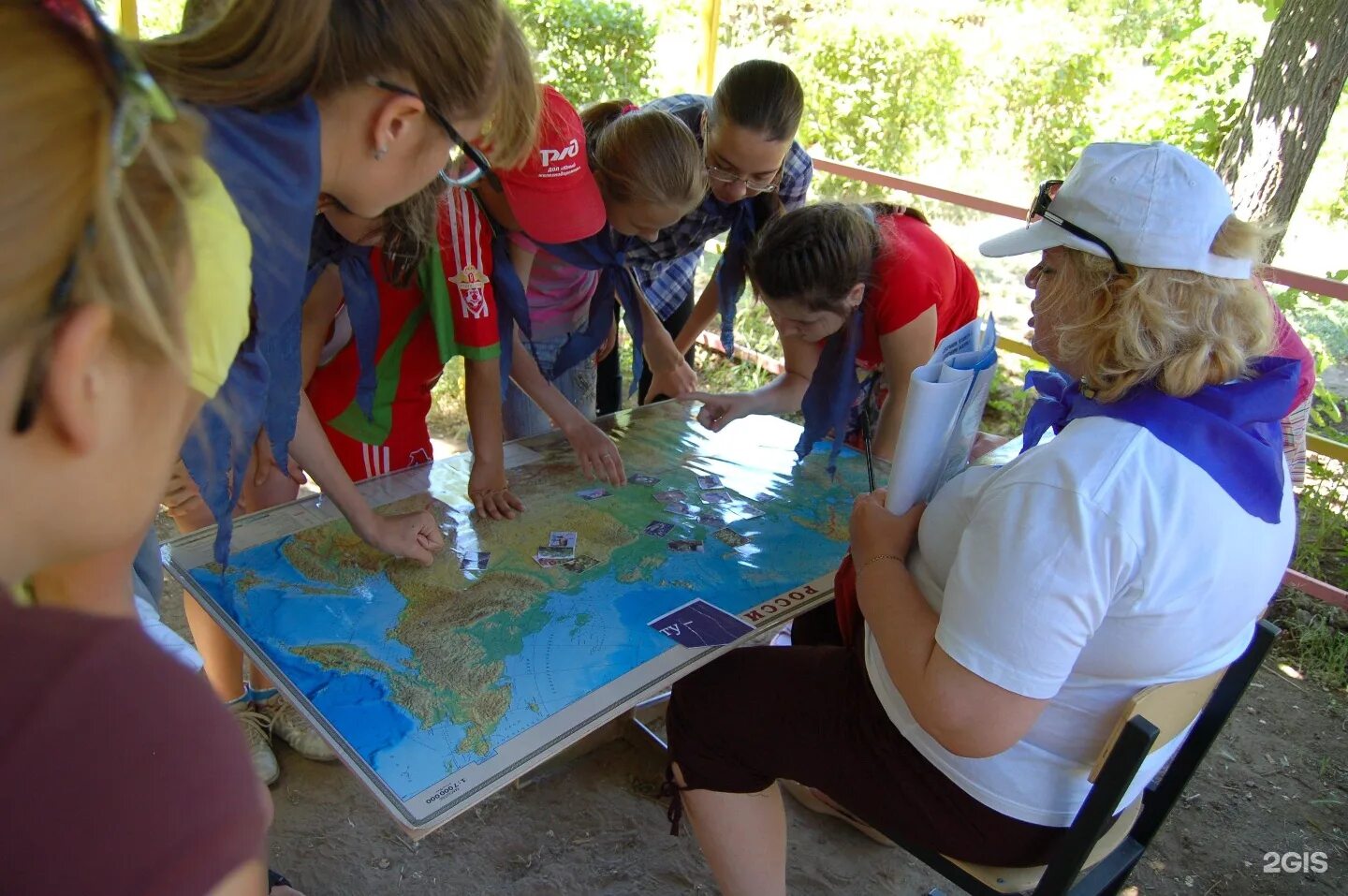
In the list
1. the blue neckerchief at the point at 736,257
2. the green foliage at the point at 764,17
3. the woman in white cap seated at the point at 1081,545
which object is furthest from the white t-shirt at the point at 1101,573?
the green foliage at the point at 764,17

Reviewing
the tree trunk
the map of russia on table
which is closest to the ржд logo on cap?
the map of russia on table

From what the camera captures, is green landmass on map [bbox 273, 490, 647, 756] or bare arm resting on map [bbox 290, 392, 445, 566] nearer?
green landmass on map [bbox 273, 490, 647, 756]

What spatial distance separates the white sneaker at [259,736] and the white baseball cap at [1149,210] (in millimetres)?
2129

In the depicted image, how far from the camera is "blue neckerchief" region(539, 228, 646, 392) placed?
7.87ft

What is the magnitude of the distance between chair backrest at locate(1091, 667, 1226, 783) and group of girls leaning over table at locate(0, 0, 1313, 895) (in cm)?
3

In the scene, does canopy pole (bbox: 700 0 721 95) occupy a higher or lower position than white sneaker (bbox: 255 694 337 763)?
higher

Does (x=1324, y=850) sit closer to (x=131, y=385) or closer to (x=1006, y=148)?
(x=131, y=385)

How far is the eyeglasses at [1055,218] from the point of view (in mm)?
1389

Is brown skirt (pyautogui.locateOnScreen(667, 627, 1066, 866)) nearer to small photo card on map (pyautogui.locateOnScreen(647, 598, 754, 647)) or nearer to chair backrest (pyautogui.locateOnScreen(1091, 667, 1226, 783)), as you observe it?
small photo card on map (pyautogui.locateOnScreen(647, 598, 754, 647))

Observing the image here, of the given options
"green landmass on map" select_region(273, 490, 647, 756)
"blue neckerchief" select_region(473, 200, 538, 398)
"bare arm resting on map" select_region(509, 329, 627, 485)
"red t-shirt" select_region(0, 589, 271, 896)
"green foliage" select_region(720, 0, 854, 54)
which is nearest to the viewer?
"red t-shirt" select_region(0, 589, 271, 896)

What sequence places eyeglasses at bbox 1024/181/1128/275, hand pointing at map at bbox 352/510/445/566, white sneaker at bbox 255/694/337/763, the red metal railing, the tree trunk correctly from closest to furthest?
1. eyeglasses at bbox 1024/181/1128/275
2. hand pointing at map at bbox 352/510/445/566
3. white sneaker at bbox 255/694/337/763
4. the red metal railing
5. the tree trunk

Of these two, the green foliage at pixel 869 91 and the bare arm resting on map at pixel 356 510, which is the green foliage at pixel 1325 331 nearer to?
the green foliage at pixel 869 91

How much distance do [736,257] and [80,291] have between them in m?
2.43

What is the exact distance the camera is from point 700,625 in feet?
5.81
